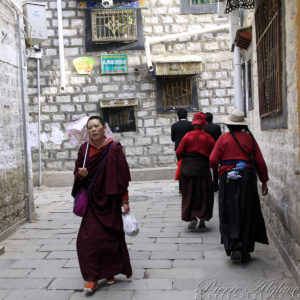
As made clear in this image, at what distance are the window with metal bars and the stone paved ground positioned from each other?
16.9ft

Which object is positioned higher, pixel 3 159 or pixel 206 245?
pixel 3 159

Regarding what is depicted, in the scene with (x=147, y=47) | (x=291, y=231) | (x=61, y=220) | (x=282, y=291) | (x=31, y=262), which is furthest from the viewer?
(x=147, y=47)

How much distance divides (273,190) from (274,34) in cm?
193

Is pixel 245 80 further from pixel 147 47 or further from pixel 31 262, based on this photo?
pixel 31 262

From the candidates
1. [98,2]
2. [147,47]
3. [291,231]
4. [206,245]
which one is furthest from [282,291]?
[98,2]

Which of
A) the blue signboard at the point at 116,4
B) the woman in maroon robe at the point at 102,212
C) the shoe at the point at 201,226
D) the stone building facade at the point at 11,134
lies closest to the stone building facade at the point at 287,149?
the shoe at the point at 201,226

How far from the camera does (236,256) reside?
183 inches

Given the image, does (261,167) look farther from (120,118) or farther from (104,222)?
(120,118)

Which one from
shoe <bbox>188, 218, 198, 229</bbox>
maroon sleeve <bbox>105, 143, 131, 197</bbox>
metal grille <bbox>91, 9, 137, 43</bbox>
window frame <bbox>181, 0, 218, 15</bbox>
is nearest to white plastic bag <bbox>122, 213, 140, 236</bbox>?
maroon sleeve <bbox>105, 143, 131, 197</bbox>

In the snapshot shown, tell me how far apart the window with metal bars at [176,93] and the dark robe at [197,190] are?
5.65 meters

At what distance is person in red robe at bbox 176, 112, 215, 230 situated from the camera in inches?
249

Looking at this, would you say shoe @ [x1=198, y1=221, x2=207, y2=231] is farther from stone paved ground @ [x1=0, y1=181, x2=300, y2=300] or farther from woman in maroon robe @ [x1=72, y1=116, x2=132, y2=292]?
woman in maroon robe @ [x1=72, y1=116, x2=132, y2=292]

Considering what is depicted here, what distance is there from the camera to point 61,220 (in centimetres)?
743

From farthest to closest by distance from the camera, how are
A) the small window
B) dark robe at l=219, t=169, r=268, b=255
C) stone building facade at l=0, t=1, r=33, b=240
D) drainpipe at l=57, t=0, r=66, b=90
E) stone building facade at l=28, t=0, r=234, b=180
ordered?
the small window → stone building facade at l=28, t=0, r=234, b=180 → drainpipe at l=57, t=0, r=66, b=90 → stone building facade at l=0, t=1, r=33, b=240 → dark robe at l=219, t=169, r=268, b=255
